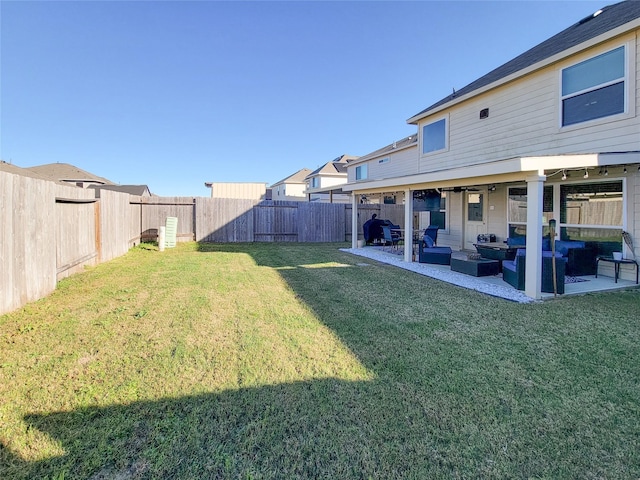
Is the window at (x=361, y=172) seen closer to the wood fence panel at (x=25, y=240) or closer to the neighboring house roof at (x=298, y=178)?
the wood fence panel at (x=25, y=240)

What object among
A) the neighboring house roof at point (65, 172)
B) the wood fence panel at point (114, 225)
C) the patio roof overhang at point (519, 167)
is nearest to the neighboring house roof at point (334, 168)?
the neighboring house roof at point (65, 172)

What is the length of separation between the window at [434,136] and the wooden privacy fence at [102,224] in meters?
5.45

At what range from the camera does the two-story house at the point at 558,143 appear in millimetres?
5969

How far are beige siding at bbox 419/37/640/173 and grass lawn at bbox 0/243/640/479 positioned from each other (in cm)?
352

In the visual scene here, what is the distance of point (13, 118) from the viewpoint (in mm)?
14891

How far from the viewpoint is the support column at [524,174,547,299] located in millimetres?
5480

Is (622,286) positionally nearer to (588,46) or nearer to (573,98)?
(573,98)

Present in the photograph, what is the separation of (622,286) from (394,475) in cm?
699

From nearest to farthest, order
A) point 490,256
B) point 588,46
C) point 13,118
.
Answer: point 588,46, point 490,256, point 13,118

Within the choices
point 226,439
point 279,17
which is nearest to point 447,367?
point 226,439

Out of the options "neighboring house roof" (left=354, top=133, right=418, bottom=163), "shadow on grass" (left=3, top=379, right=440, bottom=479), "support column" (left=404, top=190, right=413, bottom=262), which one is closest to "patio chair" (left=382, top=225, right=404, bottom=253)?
"support column" (left=404, top=190, right=413, bottom=262)

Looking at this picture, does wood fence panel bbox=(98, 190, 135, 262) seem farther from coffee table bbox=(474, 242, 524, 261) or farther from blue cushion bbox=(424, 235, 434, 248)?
coffee table bbox=(474, 242, 524, 261)

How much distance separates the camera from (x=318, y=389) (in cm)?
278

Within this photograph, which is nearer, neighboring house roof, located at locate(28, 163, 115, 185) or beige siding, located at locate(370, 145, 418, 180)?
beige siding, located at locate(370, 145, 418, 180)
